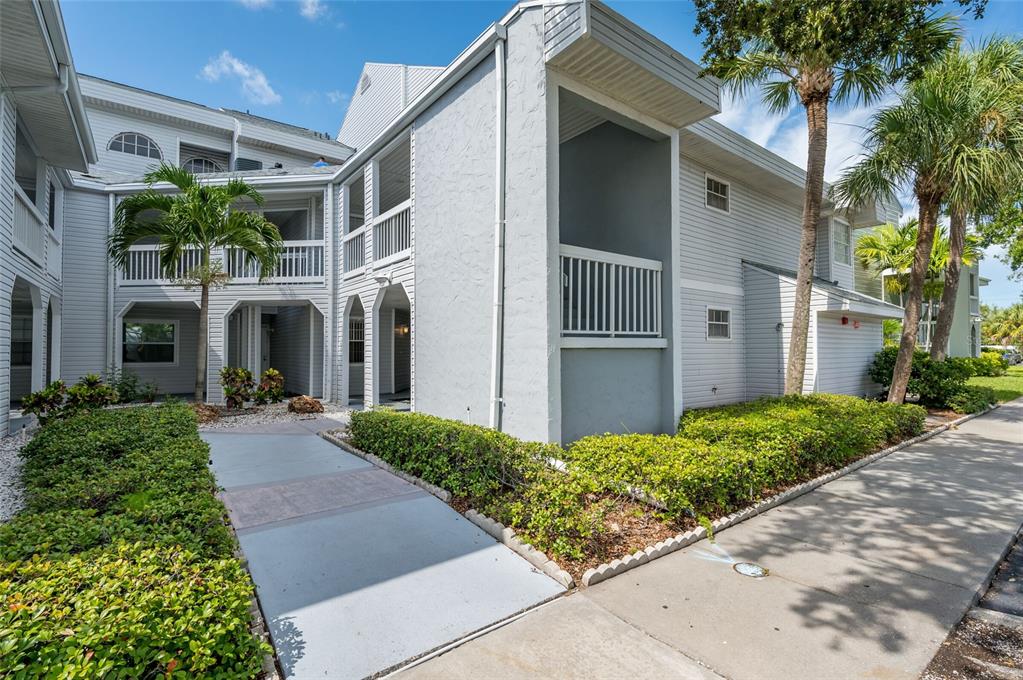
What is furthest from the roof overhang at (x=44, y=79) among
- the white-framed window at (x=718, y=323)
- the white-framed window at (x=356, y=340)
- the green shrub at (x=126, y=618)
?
the white-framed window at (x=718, y=323)

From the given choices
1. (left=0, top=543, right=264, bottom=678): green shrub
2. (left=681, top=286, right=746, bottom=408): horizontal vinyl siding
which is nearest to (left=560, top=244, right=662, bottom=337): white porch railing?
(left=681, top=286, right=746, bottom=408): horizontal vinyl siding

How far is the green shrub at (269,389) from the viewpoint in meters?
11.4

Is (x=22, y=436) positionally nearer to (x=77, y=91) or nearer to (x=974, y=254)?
(x=77, y=91)

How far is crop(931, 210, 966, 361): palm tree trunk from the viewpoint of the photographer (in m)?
11.6

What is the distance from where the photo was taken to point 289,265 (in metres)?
12.4

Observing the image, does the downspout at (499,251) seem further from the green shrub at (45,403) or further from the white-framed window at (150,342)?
the white-framed window at (150,342)

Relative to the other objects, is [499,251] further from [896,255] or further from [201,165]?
[896,255]

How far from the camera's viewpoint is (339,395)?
473 inches

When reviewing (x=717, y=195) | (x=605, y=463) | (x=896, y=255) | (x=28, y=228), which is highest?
(x=896, y=255)

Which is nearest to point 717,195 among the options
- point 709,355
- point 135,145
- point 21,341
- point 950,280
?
point 709,355

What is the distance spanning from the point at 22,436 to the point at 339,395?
18.4 feet

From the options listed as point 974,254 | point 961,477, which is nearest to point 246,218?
point 961,477

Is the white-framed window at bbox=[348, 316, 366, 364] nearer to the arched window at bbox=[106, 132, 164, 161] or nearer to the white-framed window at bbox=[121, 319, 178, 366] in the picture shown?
the white-framed window at bbox=[121, 319, 178, 366]

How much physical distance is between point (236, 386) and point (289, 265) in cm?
335
